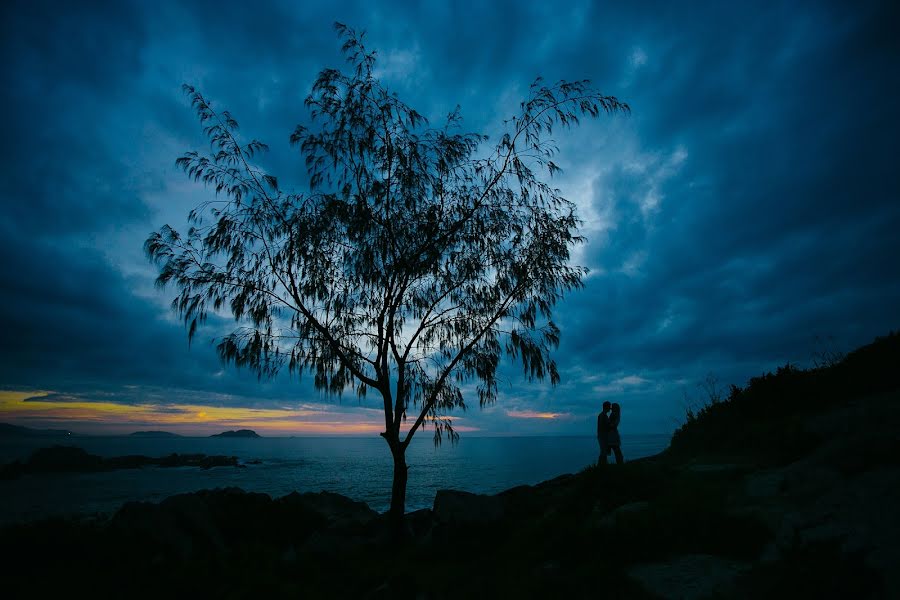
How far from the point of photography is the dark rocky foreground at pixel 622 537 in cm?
489

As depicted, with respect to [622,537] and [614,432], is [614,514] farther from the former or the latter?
[614,432]

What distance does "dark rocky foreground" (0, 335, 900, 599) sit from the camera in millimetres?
4891

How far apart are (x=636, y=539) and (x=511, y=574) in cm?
208

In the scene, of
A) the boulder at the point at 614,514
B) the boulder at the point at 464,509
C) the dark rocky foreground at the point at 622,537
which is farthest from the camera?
the boulder at the point at 464,509

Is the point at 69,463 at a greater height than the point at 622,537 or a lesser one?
lesser

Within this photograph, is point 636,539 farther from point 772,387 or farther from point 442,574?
point 772,387

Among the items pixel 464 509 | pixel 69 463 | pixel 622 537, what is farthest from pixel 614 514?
pixel 69 463

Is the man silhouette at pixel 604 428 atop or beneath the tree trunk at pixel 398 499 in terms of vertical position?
atop

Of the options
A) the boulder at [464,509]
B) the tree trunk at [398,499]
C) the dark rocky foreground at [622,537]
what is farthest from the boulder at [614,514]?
the tree trunk at [398,499]

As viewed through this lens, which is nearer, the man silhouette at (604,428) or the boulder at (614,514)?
the boulder at (614,514)

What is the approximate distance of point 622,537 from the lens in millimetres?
6445

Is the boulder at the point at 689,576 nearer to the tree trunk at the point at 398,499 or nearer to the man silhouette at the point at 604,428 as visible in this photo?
the tree trunk at the point at 398,499

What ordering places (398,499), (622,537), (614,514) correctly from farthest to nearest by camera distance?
(398,499) → (614,514) → (622,537)

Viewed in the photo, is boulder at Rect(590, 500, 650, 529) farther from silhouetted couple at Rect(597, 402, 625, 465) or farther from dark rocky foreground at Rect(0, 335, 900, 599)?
silhouetted couple at Rect(597, 402, 625, 465)
